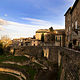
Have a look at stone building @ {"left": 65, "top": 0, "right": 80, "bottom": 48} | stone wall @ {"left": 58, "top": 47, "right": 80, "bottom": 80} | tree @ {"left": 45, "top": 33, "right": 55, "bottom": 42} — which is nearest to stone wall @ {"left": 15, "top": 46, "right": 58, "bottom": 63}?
stone building @ {"left": 65, "top": 0, "right": 80, "bottom": 48}

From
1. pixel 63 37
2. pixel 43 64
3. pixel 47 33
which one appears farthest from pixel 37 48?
pixel 47 33

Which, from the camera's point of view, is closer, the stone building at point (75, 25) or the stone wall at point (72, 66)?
the stone wall at point (72, 66)

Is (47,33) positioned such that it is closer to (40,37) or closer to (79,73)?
(40,37)

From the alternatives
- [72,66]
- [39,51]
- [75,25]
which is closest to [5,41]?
[39,51]

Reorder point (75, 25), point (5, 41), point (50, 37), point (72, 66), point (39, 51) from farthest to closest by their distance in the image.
Answer: point (5, 41) → point (50, 37) → point (39, 51) → point (75, 25) → point (72, 66)

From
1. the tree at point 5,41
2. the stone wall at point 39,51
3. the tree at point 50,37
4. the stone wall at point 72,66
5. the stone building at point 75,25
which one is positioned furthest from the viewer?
the tree at point 5,41

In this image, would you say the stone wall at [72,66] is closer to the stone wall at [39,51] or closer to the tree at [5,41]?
the stone wall at [39,51]

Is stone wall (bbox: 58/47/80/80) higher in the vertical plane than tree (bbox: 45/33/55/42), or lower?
lower

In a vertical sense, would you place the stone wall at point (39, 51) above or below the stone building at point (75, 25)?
below

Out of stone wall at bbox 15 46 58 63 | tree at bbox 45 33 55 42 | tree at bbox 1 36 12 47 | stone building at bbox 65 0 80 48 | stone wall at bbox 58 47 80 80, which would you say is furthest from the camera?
tree at bbox 1 36 12 47

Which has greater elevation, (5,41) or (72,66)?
(5,41)

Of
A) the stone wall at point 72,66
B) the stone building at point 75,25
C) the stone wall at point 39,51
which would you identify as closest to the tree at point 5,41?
the stone wall at point 39,51

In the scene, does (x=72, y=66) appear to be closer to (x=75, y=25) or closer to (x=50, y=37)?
(x=75, y=25)

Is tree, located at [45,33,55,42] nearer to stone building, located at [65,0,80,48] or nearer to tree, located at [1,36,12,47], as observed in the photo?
stone building, located at [65,0,80,48]
